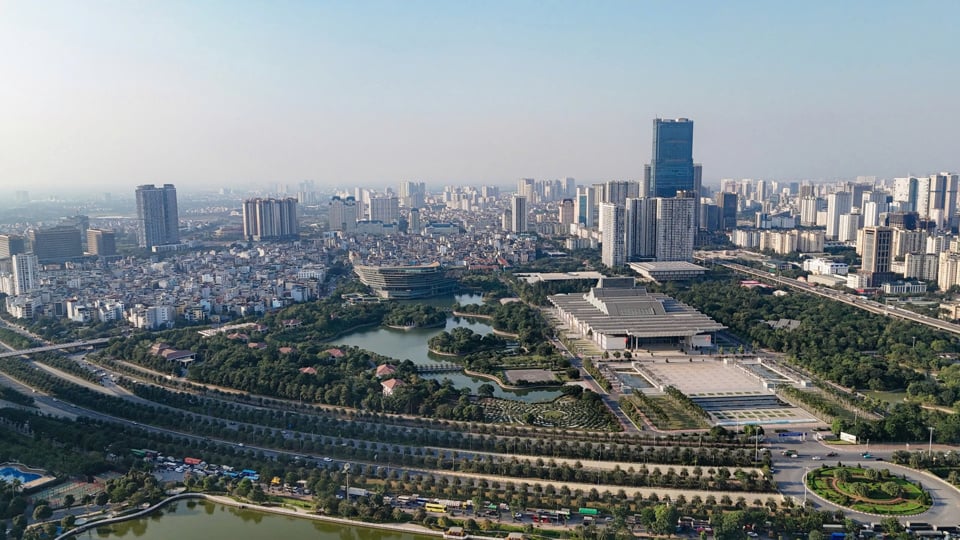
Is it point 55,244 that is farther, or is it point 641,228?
point 55,244

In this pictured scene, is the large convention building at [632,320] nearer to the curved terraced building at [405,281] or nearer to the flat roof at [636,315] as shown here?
the flat roof at [636,315]

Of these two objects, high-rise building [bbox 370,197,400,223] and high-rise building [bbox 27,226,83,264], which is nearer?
high-rise building [bbox 27,226,83,264]

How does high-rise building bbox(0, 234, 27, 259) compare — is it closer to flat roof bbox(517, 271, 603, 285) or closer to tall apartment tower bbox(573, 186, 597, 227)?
flat roof bbox(517, 271, 603, 285)

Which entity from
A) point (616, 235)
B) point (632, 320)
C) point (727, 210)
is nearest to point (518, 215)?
point (727, 210)

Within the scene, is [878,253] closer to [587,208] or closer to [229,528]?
[587,208]

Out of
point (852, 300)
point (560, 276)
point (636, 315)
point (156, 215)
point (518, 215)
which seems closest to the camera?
point (636, 315)

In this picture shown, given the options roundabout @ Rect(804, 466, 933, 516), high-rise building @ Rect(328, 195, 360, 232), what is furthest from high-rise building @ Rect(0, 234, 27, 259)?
roundabout @ Rect(804, 466, 933, 516)

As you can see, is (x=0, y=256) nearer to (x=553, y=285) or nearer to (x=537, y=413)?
(x=553, y=285)
